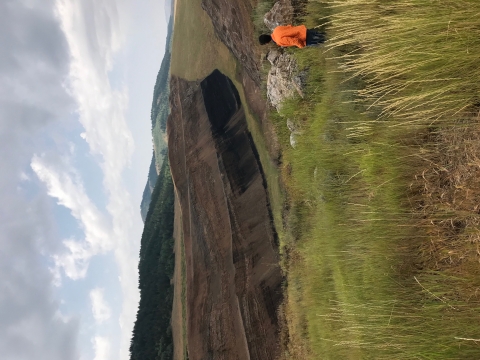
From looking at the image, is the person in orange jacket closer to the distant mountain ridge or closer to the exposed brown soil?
the exposed brown soil

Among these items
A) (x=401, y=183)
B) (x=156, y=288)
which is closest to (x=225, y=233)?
(x=401, y=183)

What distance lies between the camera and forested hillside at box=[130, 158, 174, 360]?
67.3ft

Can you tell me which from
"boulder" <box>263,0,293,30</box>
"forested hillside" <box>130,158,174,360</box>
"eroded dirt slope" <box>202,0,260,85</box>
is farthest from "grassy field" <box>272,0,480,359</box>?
"forested hillside" <box>130,158,174,360</box>

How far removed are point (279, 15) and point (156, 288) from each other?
19.7m

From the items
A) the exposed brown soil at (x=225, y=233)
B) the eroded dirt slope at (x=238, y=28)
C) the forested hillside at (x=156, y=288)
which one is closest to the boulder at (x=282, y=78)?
the eroded dirt slope at (x=238, y=28)

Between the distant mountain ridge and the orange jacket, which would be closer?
the orange jacket

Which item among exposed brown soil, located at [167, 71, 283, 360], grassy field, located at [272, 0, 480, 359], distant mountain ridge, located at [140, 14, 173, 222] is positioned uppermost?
distant mountain ridge, located at [140, 14, 173, 222]

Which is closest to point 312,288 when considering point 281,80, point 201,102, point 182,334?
point 281,80

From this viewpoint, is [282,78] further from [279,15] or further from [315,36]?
[315,36]

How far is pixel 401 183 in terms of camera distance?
4.00 m

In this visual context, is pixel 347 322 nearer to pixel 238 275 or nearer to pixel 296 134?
pixel 296 134

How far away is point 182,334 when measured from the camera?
15.6 m

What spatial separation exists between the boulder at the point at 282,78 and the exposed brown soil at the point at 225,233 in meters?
2.42

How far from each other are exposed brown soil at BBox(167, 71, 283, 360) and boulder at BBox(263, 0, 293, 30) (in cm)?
366
